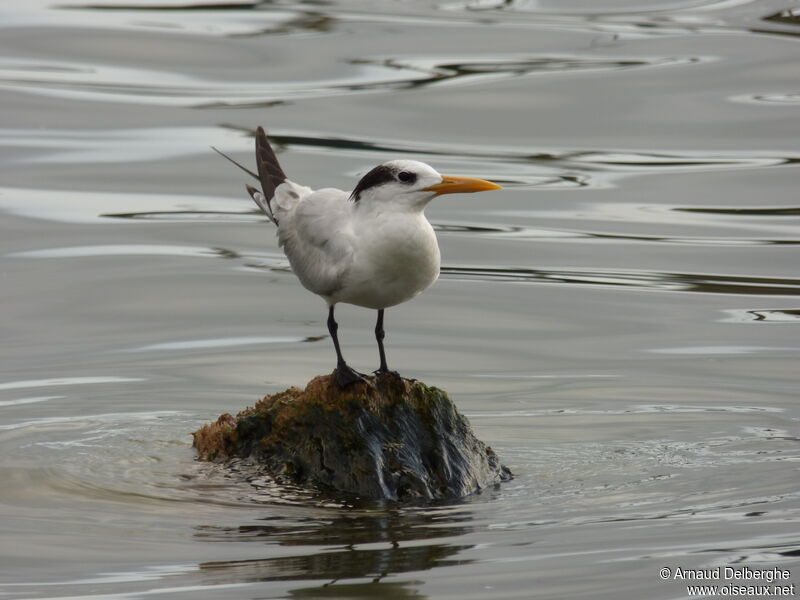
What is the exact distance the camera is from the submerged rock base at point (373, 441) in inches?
268

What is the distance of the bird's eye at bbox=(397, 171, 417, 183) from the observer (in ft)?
21.7

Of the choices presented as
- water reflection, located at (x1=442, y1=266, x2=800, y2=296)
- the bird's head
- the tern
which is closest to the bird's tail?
the tern

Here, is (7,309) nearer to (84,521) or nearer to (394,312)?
(394,312)

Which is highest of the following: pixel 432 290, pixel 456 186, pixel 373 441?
pixel 456 186

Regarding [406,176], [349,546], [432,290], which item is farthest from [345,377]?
[432,290]

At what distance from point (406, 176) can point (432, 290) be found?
17.5 ft

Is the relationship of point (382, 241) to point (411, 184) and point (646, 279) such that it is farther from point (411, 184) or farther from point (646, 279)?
point (646, 279)

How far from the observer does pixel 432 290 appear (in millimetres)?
11953

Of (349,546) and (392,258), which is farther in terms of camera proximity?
(392,258)

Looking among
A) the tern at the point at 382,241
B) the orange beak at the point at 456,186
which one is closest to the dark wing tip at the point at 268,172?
the tern at the point at 382,241

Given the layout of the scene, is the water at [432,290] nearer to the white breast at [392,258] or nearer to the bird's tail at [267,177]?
the white breast at [392,258]

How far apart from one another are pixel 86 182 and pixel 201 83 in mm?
4113

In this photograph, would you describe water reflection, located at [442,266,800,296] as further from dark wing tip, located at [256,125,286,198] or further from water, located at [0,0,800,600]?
dark wing tip, located at [256,125,286,198]

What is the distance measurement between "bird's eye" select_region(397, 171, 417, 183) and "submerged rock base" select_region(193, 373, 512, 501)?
0.96m
